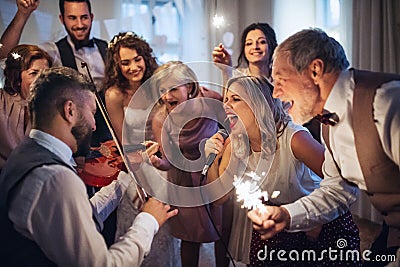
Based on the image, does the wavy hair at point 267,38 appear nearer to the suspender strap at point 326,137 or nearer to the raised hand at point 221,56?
the raised hand at point 221,56

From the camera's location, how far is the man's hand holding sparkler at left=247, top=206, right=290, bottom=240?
4.83 feet

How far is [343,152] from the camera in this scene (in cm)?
145

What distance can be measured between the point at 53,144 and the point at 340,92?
890 mm

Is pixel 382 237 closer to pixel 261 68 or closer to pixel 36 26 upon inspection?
pixel 261 68

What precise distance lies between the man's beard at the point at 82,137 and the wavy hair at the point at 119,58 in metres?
0.14

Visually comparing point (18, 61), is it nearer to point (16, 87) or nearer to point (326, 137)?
point (16, 87)

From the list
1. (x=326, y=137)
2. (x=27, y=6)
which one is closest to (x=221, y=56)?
(x=326, y=137)

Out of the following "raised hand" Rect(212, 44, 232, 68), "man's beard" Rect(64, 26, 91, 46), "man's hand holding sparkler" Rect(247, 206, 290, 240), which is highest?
"man's beard" Rect(64, 26, 91, 46)

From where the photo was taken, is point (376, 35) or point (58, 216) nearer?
point (58, 216)

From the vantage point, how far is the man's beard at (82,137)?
54.7 inches

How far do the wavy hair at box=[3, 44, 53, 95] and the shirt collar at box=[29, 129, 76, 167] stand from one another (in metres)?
0.20

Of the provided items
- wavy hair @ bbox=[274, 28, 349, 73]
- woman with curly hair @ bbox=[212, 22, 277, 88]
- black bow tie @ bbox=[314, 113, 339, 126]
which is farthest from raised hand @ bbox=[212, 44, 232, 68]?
black bow tie @ bbox=[314, 113, 339, 126]

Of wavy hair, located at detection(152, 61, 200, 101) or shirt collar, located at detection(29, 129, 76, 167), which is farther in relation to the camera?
wavy hair, located at detection(152, 61, 200, 101)

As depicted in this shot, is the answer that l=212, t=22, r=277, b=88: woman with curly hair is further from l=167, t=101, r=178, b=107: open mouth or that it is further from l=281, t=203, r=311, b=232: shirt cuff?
l=281, t=203, r=311, b=232: shirt cuff
